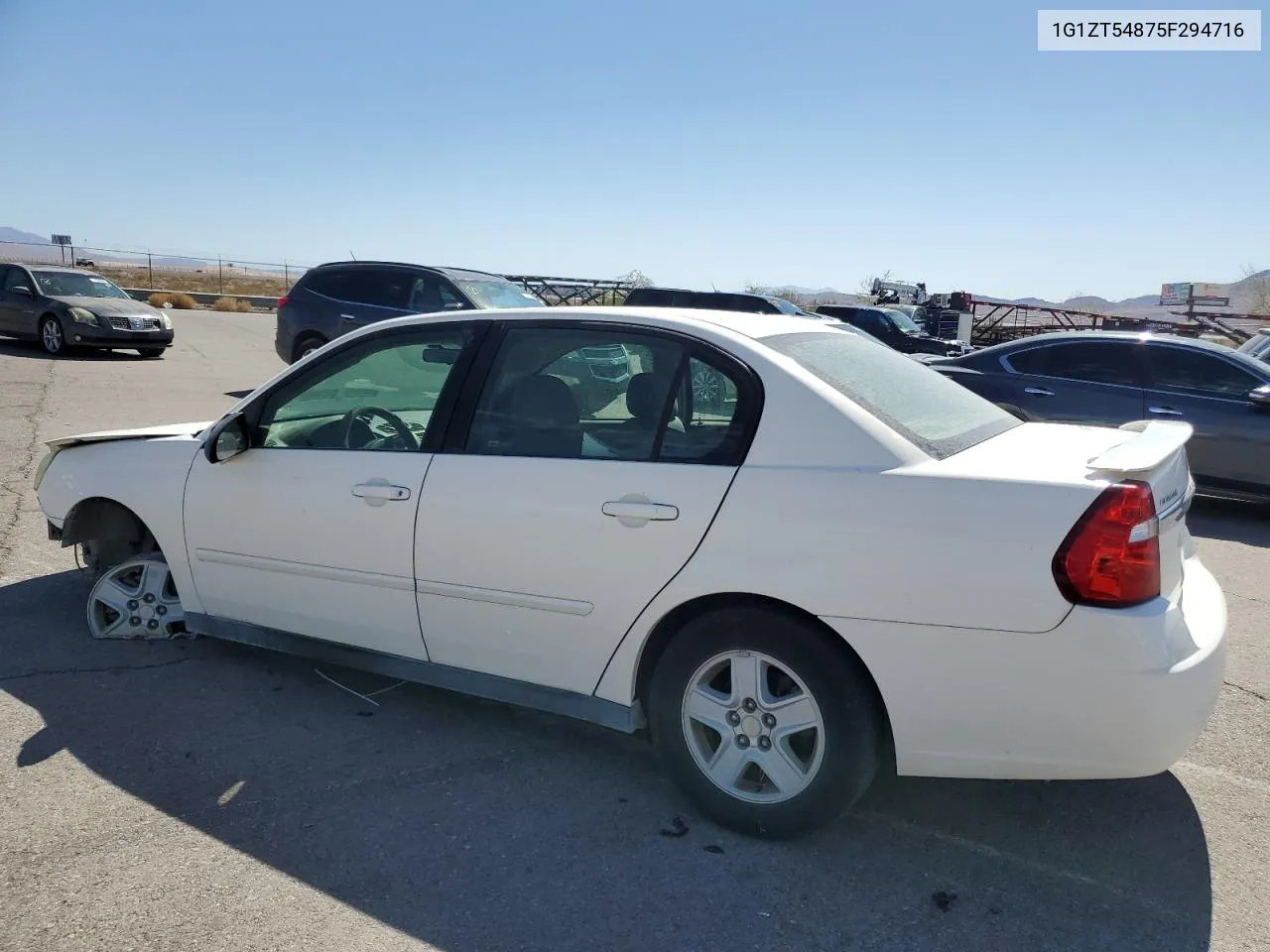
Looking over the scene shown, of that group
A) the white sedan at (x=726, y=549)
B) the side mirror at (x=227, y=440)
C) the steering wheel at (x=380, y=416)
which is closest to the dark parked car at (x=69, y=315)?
the white sedan at (x=726, y=549)

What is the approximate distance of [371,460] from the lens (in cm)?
382

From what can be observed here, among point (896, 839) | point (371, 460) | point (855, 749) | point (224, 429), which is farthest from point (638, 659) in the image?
point (224, 429)

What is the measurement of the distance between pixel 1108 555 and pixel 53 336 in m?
18.5

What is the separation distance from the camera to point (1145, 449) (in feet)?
10.3

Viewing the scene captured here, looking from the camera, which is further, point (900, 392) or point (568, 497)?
point (900, 392)

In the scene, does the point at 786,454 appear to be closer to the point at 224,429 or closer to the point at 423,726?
the point at 423,726

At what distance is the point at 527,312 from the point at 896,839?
2.25 m

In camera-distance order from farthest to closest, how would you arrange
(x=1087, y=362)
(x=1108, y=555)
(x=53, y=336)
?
(x=53, y=336), (x=1087, y=362), (x=1108, y=555)

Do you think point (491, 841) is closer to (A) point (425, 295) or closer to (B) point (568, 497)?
(B) point (568, 497)

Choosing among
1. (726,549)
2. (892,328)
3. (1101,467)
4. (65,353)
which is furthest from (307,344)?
(892,328)

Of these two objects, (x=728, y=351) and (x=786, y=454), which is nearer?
(x=786, y=454)

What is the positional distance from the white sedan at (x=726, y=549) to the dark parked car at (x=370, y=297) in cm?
835

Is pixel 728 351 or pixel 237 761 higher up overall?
pixel 728 351

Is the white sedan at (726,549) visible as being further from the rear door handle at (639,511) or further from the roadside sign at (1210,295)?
the roadside sign at (1210,295)
